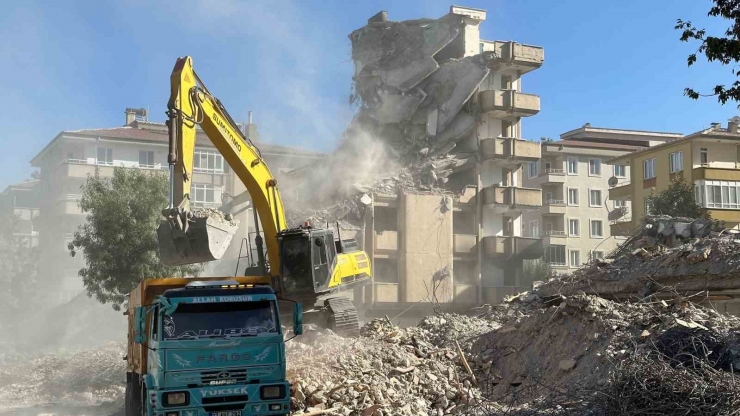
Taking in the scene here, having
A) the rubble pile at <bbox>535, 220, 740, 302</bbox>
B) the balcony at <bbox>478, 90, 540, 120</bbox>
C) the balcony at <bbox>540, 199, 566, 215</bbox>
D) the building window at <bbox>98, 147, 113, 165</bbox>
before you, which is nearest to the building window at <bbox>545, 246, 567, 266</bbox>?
the balcony at <bbox>540, 199, 566, 215</bbox>

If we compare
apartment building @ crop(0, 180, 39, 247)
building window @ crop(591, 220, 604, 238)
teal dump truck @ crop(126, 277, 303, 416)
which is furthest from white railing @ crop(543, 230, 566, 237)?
teal dump truck @ crop(126, 277, 303, 416)

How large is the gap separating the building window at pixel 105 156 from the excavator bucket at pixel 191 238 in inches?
1801

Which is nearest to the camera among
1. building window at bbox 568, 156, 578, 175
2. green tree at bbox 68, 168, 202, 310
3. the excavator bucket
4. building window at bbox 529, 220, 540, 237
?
the excavator bucket

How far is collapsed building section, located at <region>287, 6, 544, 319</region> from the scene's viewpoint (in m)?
49.4

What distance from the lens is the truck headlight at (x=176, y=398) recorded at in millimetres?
12109

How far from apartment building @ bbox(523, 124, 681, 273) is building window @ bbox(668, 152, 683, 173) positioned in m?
11.3

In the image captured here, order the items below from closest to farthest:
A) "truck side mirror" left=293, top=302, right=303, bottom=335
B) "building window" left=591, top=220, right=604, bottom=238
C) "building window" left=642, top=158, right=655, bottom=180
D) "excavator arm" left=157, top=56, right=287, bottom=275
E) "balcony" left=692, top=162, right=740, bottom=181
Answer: "truck side mirror" left=293, top=302, right=303, bottom=335, "excavator arm" left=157, top=56, right=287, bottom=275, "balcony" left=692, top=162, right=740, bottom=181, "building window" left=642, top=158, right=655, bottom=180, "building window" left=591, top=220, right=604, bottom=238

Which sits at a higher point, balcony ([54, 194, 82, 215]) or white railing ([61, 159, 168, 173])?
white railing ([61, 159, 168, 173])

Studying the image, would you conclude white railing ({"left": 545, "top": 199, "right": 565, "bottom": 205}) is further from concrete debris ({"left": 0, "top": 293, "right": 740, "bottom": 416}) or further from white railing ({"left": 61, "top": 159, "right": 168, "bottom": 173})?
concrete debris ({"left": 0, "top": 293, "right": 740, "bottom": 416})

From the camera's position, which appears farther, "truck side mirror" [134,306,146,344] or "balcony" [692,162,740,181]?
"balcony" [692,162,740,181]

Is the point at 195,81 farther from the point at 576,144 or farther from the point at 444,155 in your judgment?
the point at 576,144

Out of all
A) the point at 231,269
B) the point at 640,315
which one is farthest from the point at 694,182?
the point at 640,315

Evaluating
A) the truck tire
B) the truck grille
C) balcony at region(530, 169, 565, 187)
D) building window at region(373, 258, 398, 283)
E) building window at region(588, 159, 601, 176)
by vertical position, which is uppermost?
building window at region(588, 159, 601, 176)

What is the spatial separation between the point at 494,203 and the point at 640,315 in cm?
3706
